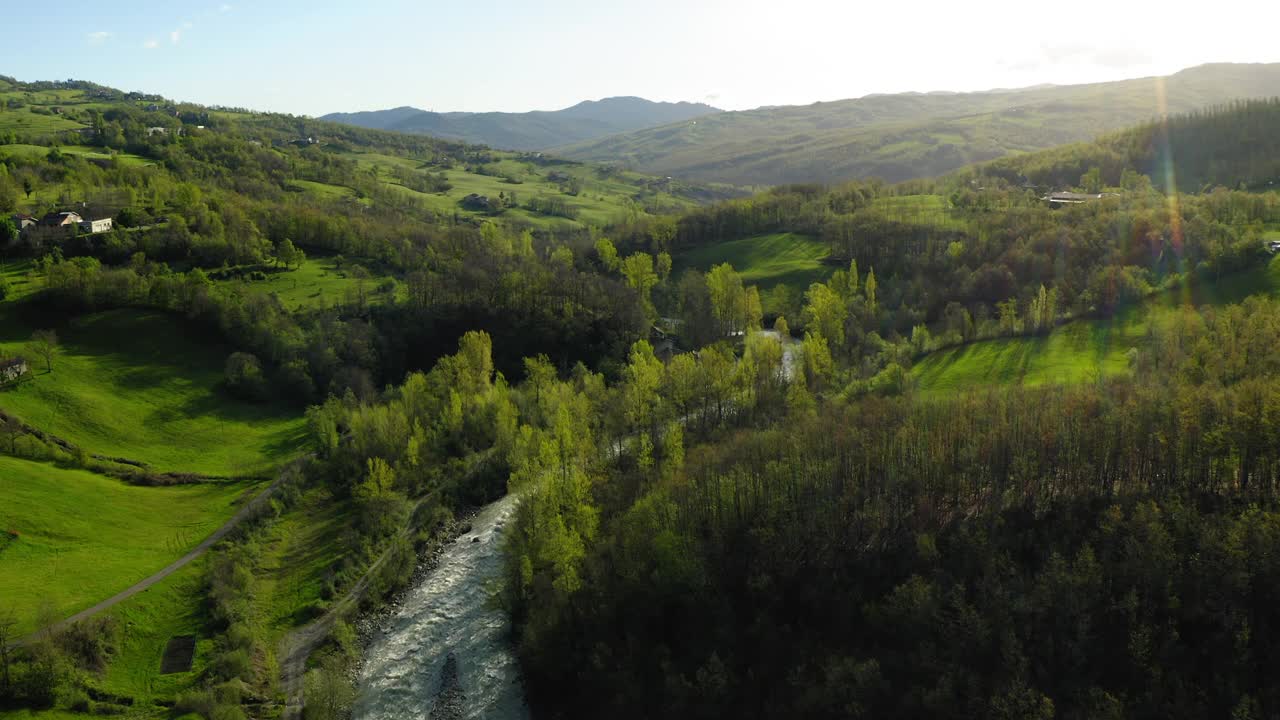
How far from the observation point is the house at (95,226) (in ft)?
415

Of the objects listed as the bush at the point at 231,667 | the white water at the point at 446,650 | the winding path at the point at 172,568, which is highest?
the winding path at the point at 172,568

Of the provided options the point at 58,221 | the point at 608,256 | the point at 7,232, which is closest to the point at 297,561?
the point at 7,232

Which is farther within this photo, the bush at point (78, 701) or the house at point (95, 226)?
the house at point (95, 226)

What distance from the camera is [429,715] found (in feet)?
161

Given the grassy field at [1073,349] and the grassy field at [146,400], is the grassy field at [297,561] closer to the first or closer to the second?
the grassy field at [146,400]

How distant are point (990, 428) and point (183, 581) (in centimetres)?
6695

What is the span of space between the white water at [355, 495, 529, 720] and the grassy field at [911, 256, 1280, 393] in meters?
54.3

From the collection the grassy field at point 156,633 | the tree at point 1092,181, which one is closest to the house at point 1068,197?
the tree at point 1092,181

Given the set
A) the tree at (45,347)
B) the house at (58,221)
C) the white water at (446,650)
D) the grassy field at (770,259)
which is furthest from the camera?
the grassy field at (770,259)

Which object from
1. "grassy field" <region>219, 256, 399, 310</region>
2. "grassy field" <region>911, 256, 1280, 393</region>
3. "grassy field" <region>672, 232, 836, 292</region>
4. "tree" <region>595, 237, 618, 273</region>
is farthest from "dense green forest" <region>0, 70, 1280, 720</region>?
"tree" <region>595, 237, 618, 273</region>

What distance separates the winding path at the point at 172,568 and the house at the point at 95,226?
80387 millimetres

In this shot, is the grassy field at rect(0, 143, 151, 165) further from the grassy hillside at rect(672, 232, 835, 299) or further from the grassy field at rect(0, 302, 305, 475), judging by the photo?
the grassy hillside at rect(672, 232, 835, 299)

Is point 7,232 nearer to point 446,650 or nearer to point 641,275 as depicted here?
point 641,275

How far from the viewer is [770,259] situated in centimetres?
16262
